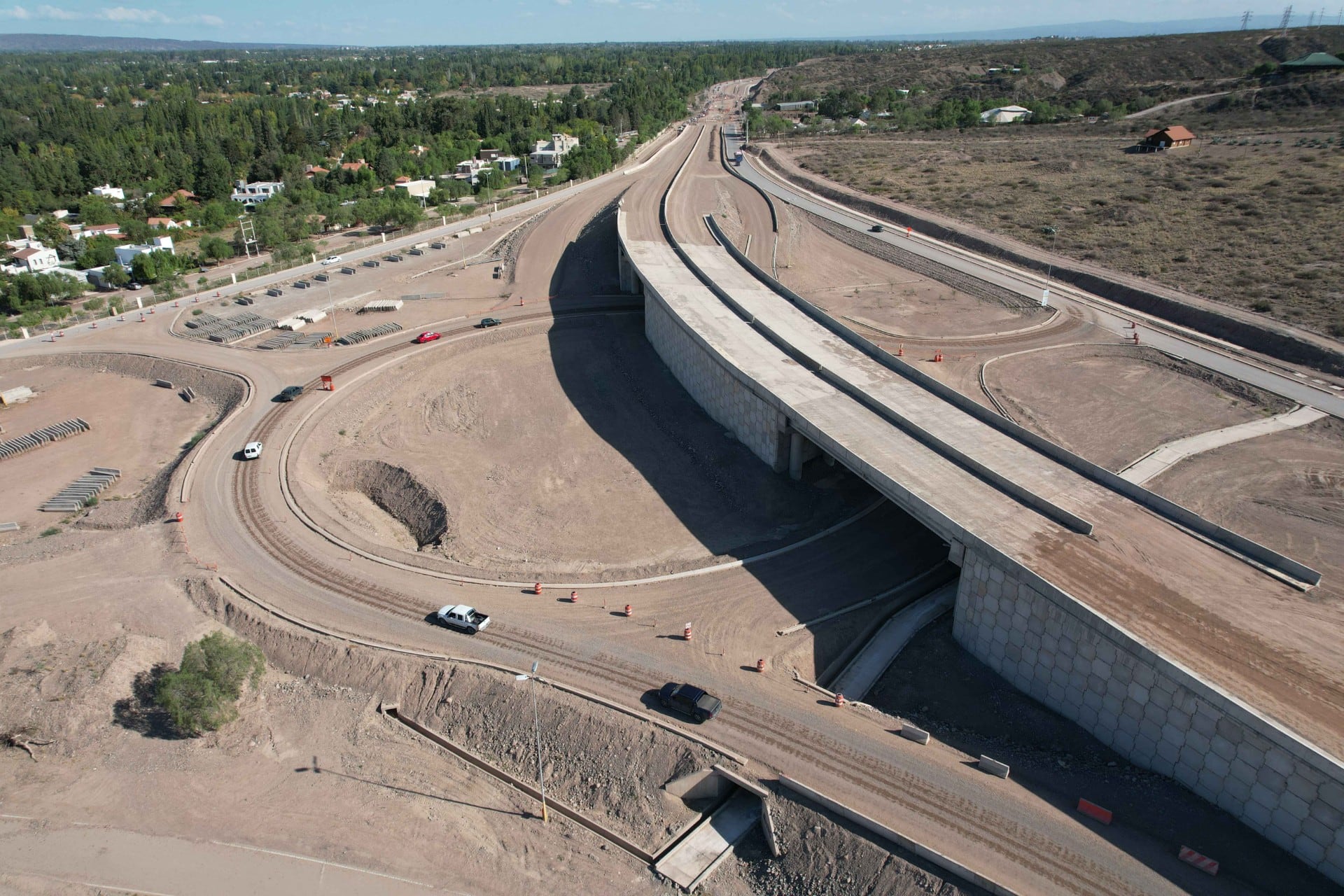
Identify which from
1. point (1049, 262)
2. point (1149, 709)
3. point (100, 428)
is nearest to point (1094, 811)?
point (1149, 709)

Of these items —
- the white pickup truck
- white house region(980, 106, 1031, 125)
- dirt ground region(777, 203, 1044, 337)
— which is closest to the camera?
the white pickup truck

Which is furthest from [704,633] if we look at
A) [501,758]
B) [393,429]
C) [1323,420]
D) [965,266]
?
[965,266]

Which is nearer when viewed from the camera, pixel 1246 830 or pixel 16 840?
pixel 1246 830

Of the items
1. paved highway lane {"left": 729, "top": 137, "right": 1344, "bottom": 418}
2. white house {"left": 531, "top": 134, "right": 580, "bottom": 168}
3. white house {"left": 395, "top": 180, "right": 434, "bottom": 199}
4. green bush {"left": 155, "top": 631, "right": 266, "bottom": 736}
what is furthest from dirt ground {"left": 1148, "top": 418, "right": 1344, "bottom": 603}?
white house {"left": 531, "top": 134, "right": 580, "bottom": 168}

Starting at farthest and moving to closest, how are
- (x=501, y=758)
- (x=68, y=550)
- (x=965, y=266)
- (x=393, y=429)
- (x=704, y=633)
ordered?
(x=965, y=266) → (x=393, y=429) → (x=68, y=550) → (x=704, y=633) → (x=501, y=758)

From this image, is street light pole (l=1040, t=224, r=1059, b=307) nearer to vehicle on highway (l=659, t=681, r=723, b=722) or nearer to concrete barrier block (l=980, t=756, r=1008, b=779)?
concrete barrier block (l=980, t=756, r=1008, b=779)

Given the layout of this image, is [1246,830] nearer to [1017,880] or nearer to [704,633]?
[1017,880]

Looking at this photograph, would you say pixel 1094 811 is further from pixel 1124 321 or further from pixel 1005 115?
pixel 1005 115
